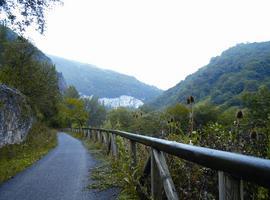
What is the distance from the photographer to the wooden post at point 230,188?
2174mm

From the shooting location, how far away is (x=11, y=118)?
583 inches

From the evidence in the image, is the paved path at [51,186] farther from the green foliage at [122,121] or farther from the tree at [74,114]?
the tree at [74,114]

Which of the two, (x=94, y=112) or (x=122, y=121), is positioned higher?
(x=94, y=112)

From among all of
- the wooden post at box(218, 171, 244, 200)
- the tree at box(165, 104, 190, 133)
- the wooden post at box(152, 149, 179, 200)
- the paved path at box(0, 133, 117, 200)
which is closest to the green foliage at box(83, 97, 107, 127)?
the tree at box(165, 104, 190, 133)

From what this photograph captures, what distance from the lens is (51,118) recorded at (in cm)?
7225

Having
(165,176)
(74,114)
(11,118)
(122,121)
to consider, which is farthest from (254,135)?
(74,114)

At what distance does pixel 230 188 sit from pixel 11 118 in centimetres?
1378

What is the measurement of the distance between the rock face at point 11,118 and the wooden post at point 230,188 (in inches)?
439

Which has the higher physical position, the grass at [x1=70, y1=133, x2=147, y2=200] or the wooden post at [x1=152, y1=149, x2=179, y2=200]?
the wooden post at [x1=152, y1=149, x2=179, y2=200]

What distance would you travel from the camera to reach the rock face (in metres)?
13.0

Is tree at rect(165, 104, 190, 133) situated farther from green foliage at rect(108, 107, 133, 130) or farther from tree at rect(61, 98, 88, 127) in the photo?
tree at rect(61, 98, 88, 127)

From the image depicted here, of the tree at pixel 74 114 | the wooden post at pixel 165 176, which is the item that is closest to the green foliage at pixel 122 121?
the wooden post at pixel 165 176

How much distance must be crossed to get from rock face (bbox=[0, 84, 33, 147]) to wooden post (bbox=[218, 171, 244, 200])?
11.2m

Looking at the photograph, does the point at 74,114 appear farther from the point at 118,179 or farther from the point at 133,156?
the point at 133,156
